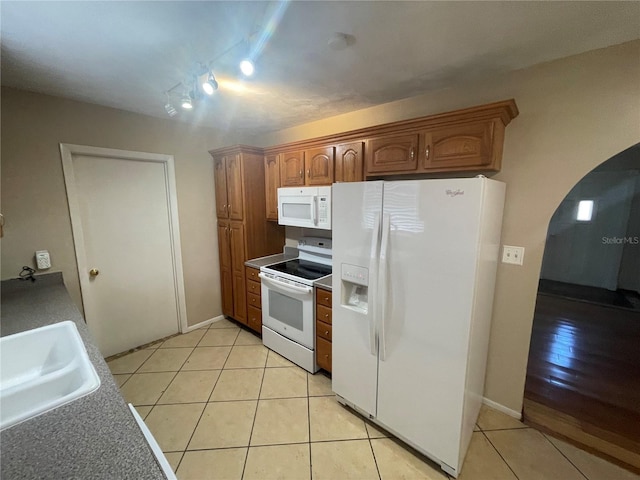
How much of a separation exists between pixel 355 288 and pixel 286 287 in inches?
30.0

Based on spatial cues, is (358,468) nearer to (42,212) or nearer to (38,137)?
(42,212)

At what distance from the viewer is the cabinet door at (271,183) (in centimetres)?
288

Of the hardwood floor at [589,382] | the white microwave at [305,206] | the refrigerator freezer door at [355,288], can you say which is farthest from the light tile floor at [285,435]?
the white microwave at [305,206]

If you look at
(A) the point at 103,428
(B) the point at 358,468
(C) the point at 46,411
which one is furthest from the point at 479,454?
(C) the point at 46,411

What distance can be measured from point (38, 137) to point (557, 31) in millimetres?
3557

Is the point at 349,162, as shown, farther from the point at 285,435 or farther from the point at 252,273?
the point at 285,435

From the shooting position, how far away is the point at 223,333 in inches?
125

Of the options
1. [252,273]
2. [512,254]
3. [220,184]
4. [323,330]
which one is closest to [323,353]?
[323,330]

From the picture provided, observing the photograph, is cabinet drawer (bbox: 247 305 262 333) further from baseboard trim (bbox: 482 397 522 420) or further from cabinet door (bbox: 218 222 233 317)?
baseboard trim (bbox: 482 397 522 420)

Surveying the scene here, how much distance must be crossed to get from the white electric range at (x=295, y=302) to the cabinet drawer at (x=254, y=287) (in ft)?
0.41

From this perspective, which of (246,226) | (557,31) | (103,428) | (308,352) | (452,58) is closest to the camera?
(103,428)

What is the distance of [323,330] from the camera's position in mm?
2301

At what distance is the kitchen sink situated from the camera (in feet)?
3.04

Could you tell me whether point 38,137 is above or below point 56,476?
above
